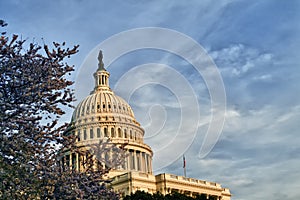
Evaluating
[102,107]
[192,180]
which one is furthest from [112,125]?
[192,180]

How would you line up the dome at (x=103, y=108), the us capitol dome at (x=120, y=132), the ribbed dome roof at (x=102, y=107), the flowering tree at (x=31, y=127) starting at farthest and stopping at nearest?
the ribbed dome roof at (x=102, y=107) → the dome at (x=103, y=108) → the us capitol dome at (x=120, y=132) → the flowering tree at (x=31, y=127)

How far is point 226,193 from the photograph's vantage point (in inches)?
4651

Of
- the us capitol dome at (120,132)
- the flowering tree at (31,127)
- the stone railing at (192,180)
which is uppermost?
the us capitol dome at (120,132)

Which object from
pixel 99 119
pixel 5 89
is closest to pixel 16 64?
pixel 5 89

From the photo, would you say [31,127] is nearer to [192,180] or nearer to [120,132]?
[192,180]

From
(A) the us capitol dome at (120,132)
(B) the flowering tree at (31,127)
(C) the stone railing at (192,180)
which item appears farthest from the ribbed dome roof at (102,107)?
(B) the flowering tree at (31,127)

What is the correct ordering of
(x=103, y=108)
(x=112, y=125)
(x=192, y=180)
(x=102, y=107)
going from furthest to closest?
(x=102, y=107) < (x=103, y=108) < (x=112, y=125) < (x=192, y=180)

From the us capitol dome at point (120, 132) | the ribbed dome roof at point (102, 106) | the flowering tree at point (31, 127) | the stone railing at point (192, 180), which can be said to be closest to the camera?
the flowering tree at point (31, 127)

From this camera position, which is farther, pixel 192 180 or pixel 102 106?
pixel 102 106

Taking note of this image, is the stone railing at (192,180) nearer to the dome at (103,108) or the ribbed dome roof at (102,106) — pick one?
the dome at (103,108)

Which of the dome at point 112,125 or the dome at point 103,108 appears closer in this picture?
the dome at point 112,125

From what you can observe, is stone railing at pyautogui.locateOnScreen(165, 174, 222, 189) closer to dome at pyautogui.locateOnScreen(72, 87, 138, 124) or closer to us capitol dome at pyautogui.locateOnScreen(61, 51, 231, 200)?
us capitol dome at pyautogui.locateOnScreen(61, 51, 231, 200)

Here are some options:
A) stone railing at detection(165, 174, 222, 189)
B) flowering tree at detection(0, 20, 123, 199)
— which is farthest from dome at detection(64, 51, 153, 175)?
flowering tree at detection(0, 20, 123, 199)

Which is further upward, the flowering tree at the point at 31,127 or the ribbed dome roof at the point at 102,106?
the ribbed dome roof at the point at 102,106
